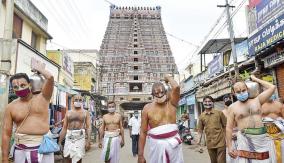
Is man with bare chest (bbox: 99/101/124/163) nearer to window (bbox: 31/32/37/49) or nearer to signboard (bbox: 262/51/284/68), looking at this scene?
signboard (bbox: 262/51/284/68)

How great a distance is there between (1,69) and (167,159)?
4955 mm

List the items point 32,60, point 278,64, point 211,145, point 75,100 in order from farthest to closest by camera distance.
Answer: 1. point 32,60
2. point 278,64
3. point 75,100
4. point 211,145

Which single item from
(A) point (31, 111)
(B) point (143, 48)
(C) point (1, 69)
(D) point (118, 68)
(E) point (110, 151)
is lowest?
(E) point (110, 151)

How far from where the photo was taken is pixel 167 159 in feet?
13.3

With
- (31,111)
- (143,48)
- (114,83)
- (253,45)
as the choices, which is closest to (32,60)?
(253,45)

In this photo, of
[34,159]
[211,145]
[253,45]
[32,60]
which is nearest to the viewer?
[34,159]

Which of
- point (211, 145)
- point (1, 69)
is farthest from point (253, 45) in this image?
point (1, 69)

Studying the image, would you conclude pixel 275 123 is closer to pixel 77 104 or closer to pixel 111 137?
pixel 111 137

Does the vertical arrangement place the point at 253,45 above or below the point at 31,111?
above

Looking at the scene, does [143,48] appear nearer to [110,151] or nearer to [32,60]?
[32,60]

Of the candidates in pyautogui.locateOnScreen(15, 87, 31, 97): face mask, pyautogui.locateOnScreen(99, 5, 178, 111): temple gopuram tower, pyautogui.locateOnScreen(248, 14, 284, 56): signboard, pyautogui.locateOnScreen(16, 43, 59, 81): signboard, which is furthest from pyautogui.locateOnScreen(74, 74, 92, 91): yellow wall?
pyautogui.locateOnScreen(15, 87, 31, 97): face mask

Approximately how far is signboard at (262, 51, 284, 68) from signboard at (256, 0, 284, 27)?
1493 millimetres

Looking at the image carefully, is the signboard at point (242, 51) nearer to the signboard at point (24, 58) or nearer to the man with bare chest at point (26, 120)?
the signboard at point (24, 58)

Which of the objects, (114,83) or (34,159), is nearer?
(34,159)
